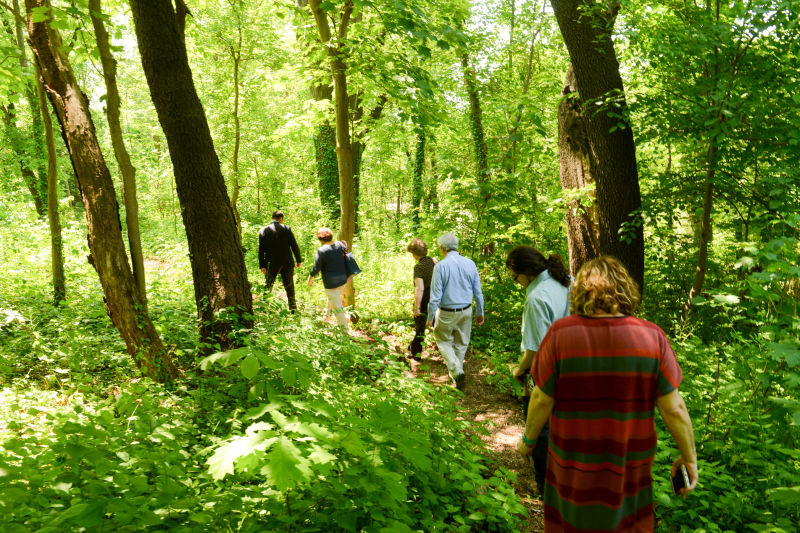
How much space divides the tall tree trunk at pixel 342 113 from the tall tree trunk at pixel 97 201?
406 centimetres

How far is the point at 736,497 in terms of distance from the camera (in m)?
3.15

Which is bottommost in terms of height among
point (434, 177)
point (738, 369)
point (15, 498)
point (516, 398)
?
point (516, 398)

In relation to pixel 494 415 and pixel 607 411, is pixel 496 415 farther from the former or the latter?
pixel 607 411

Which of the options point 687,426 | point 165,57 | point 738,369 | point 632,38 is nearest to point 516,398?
point 738,369

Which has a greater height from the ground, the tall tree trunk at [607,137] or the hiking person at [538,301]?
the tall tree trunk at [607,137]

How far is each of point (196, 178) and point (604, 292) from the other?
424 cm

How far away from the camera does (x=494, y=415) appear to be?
18.1ft

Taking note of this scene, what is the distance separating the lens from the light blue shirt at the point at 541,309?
3.63 m

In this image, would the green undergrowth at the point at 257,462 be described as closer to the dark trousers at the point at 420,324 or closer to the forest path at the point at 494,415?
the forest path at the point at 494,415

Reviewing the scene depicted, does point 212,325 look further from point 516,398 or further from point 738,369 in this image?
point 738,369

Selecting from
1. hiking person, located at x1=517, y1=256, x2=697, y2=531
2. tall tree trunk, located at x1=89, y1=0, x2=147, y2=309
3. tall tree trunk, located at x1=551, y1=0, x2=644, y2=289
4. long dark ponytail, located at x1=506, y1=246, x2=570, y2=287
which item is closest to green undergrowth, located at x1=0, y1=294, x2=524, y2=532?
hiking person, located at x1=517, y1=256, x2=697, y2=531

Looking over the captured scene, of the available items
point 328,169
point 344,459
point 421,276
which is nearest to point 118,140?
point 421,276

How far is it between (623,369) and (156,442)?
2799mm

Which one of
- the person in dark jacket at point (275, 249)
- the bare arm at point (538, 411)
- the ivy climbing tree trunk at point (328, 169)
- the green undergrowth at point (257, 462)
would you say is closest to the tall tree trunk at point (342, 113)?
the person in dark jacket at point (275, 249)
